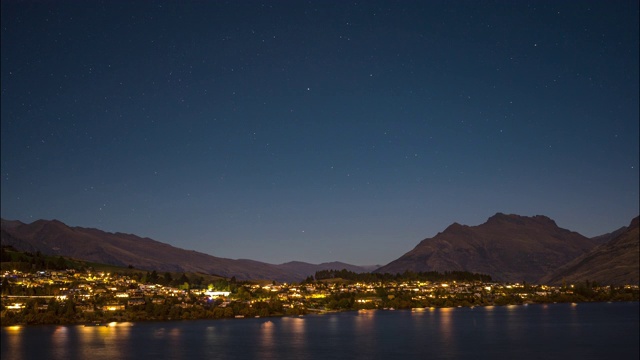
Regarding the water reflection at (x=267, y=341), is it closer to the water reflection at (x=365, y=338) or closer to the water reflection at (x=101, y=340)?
the water reflection at (x=365, y=338)

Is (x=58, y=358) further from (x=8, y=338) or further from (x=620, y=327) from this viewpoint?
(x=620, y=327)

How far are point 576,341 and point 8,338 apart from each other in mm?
107435

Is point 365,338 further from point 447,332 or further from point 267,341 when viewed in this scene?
point 447,332

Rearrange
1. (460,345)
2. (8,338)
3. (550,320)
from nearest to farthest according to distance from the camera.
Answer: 1. (460,345)
2. (8,338)
3. (550,320)

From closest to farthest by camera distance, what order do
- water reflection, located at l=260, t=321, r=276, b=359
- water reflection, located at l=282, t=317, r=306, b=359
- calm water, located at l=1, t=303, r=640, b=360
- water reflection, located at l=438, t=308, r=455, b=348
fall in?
calm water, located at l=1, t=303, r=640, b=360 → water reflection, located at l=260, t=321, r=276, b=359 → water reflection, located at l=282, t=317, r=306, b=359 → water reflection, located at l=438, t=308, r=455, b=348

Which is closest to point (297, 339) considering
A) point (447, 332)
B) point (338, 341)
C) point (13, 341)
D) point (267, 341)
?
point (267, 341)

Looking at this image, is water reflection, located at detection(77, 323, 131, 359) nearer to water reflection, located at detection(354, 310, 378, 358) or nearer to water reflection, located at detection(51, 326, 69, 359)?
water reflection, located at detection(51, 326, 69, 359)

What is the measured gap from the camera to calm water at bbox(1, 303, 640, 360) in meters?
106

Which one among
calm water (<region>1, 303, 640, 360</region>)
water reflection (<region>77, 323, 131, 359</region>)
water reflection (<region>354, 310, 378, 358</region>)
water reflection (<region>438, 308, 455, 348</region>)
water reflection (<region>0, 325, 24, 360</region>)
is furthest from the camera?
water reflection (<region>438, 308, 455, 348</region>)

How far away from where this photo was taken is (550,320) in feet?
582

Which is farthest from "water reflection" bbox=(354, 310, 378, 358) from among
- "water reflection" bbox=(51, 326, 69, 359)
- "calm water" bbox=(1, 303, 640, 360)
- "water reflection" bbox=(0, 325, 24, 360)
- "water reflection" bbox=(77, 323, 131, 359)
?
"water reflection" bbox=(0, 325, 24, 360)

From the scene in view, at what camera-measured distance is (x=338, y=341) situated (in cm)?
12512

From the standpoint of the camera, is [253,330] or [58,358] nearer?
[58,358]

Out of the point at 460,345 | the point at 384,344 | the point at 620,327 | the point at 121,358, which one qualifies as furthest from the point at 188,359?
the point at 620,327
